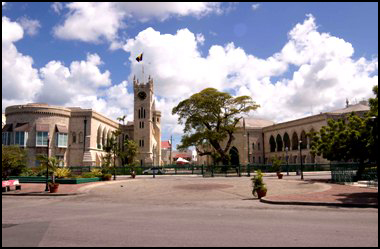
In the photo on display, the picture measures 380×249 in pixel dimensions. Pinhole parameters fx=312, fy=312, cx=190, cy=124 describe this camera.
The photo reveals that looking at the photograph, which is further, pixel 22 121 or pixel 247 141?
pixel 247 141

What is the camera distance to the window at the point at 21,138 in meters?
53.5

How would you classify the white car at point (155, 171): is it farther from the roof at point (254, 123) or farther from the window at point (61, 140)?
the roof at point (254, 123)

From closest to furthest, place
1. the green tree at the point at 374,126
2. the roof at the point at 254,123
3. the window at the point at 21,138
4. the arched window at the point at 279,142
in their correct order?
the green tree at the point at 374,126, the window at the point at 21,138, the arched window at the point at 279,142, the roof at the point at 254,123

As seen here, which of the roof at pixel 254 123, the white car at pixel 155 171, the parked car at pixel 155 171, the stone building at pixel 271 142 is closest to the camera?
the parked car at pixel 155 171

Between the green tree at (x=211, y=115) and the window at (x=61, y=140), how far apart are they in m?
22.0

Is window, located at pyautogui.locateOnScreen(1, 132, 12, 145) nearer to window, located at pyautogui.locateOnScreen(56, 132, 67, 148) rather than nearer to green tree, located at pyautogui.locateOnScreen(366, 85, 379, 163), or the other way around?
window, located at pyautogui.locateOnScreen(56, 132, 67, 148)

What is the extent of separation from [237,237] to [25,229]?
6068 millimetres

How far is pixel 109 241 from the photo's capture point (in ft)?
24.2

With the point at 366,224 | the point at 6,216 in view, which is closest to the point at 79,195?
the point at 6,216

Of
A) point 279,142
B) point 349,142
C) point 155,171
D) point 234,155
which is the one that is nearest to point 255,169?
point 155,171

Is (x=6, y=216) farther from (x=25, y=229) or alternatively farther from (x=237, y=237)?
(x=237, y=237)

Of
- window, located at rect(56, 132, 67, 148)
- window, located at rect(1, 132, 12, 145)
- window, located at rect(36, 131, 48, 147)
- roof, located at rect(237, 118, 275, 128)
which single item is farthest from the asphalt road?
roof, located at rect(237, 118, 275, 128)

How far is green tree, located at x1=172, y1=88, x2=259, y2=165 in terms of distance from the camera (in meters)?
50.7

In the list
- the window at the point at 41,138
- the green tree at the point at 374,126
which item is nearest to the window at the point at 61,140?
the window at the point at 41,138
